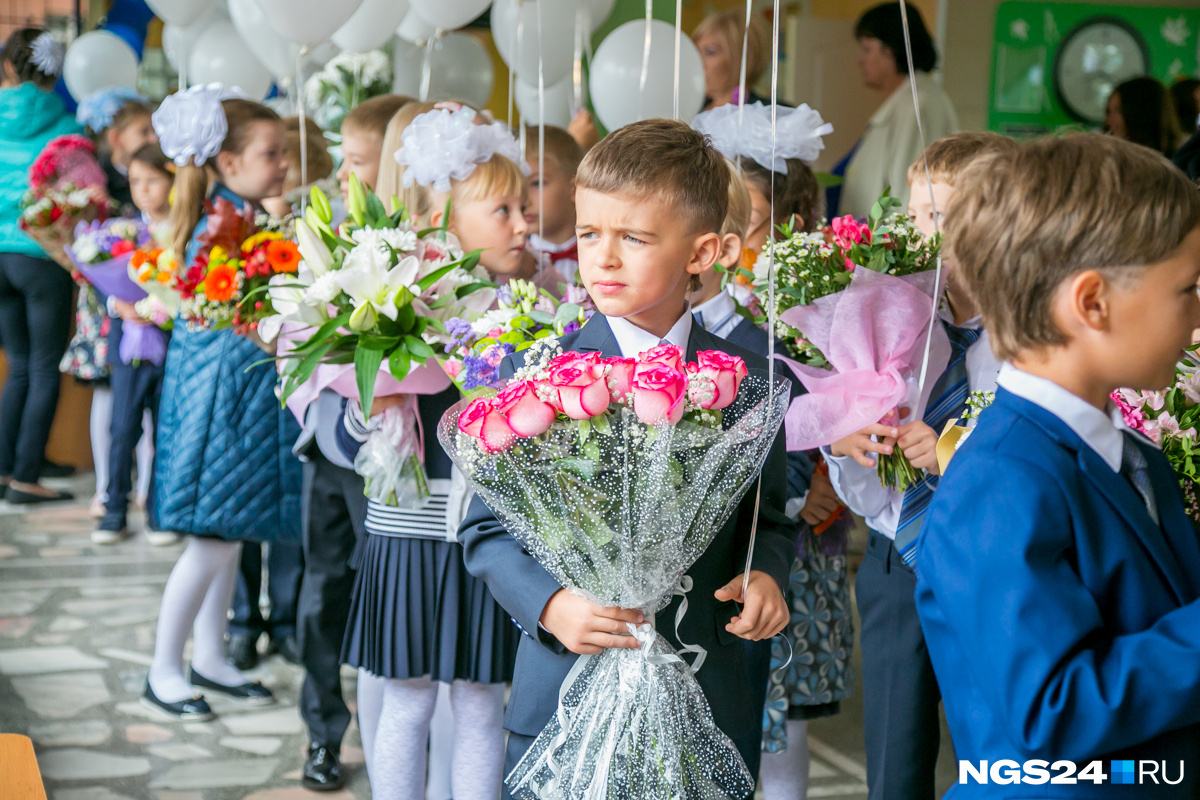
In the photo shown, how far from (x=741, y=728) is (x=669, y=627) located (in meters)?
0.19

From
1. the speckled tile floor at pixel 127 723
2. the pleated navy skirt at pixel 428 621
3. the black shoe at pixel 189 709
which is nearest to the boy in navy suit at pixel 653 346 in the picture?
the pleated navy skirt at pixel 428 621

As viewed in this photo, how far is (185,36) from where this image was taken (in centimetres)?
514

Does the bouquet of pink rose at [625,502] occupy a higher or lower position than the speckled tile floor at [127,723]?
higher

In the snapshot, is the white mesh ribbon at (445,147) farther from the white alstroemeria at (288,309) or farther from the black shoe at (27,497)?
the black shoe at (27,497)

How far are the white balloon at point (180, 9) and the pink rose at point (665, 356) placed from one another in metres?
3.34

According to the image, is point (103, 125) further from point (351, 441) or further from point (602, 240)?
point (602, 240)

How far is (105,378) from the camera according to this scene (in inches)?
201

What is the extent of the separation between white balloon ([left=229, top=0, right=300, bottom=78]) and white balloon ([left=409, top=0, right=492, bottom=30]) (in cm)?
77

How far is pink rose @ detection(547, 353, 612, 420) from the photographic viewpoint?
4.06ft

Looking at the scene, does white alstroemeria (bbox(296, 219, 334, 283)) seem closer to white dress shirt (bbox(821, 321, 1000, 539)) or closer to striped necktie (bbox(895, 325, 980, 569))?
white dress shirt (bbox(821, 321, 1000, 539))

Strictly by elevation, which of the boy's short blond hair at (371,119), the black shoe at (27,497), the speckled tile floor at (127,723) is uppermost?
the boy's short blond hair at (371,119)

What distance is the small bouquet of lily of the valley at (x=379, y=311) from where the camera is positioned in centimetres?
199

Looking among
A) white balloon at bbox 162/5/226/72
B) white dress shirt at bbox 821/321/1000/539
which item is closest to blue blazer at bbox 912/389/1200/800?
white dress shirt at bbox 821/321/1000/539

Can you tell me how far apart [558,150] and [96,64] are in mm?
3424
